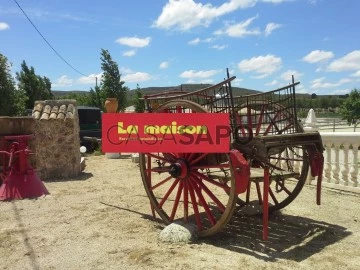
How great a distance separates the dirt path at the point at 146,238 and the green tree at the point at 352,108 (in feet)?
67.8

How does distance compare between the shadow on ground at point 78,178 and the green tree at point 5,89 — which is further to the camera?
the green tree at point 5,89

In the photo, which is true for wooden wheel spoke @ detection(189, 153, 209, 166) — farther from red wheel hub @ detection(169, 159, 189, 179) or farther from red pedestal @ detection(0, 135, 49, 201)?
red pedestal @ detection(0, 135, 49, 201)

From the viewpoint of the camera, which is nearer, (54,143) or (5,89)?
(54,143)

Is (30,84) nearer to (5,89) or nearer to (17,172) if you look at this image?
(5,89)

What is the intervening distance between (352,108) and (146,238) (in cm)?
2491

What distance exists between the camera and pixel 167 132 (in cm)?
476

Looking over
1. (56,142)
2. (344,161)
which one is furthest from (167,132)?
(56,142)

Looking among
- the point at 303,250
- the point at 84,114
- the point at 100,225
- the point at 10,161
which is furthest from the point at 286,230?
the point at 84,114

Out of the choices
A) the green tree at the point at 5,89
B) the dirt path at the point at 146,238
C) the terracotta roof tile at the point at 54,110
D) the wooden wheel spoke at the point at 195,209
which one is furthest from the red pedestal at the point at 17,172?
the green tree at the point at 5,89

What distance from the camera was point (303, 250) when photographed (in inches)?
173

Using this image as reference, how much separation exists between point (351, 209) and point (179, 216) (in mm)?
2695

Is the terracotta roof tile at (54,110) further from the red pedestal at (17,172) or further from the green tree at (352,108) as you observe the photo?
the green tree at (352,108)

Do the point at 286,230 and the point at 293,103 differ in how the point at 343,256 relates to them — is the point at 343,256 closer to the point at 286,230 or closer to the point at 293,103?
the point at 286,230

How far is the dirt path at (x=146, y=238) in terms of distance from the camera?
→ 404cm
